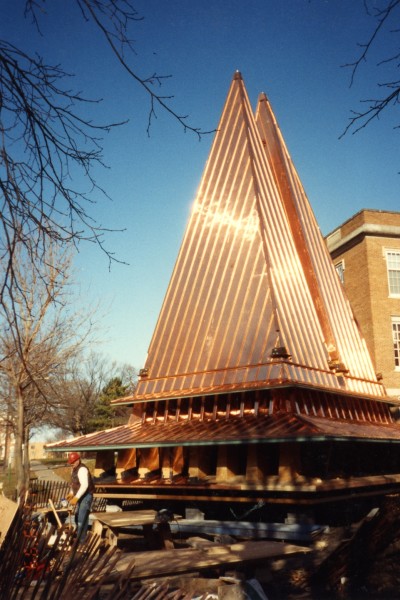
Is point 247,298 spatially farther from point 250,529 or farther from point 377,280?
point 377,280

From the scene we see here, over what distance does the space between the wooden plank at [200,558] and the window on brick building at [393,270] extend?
72.4ft

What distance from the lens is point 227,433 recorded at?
10.2 m

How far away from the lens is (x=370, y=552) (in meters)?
8.79

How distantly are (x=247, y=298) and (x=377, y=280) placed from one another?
55.1 ft

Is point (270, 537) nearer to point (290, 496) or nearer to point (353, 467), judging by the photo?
point (290, 496)

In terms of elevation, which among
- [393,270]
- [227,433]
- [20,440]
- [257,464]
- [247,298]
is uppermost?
[393,270]

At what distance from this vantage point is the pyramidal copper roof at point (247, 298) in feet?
40.2

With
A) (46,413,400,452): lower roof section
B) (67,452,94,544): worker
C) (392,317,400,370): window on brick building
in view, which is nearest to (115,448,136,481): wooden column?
(46,413,400,452): lower roof section

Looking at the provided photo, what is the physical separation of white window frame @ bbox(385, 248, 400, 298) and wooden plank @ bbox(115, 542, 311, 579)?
22.0 meters

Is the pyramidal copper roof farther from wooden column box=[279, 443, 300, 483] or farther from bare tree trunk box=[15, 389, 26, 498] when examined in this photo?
bare tree trunk box=[15, 389, 26, 498]

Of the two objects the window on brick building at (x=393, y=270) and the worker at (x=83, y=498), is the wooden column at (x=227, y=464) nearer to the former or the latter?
the worker at (x=83, y=498)

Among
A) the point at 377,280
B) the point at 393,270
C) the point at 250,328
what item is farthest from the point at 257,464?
the point at 393,270

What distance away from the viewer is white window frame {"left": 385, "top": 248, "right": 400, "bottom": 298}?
28.1 meters

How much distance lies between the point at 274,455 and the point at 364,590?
11.5 ft
